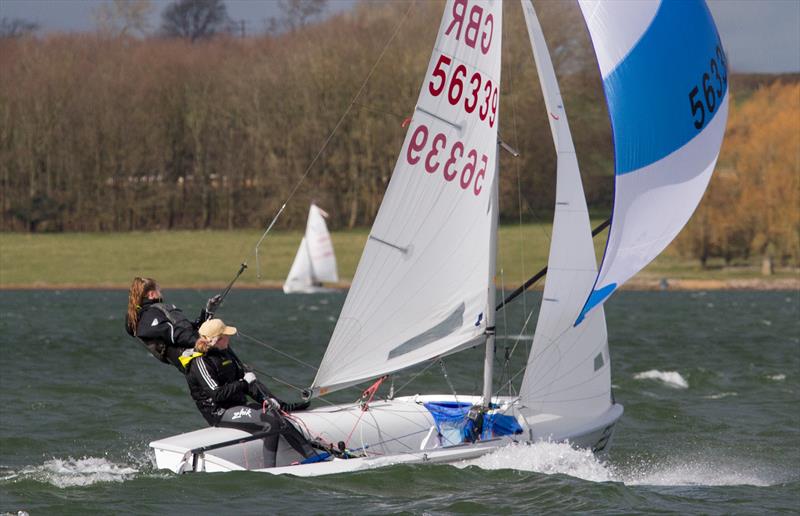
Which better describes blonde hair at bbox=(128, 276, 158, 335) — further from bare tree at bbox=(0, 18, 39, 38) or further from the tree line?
bare tree at bbox=(0, 18, 39, 38)

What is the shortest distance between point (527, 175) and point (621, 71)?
162ft

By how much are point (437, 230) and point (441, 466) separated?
2014 millimetres

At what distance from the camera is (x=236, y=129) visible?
66.3 metres

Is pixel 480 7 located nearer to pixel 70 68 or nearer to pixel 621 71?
pixel 621 71

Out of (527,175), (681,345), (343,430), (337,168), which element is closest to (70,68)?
(337,168)

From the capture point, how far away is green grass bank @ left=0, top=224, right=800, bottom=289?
182 ft

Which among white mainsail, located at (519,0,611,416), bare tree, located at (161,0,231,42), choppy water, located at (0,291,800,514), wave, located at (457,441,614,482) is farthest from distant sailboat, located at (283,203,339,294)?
bare tree, located at (161,0,231,42)

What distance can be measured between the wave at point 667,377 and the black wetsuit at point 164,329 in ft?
36.3

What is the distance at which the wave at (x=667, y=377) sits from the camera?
20609 millimetres

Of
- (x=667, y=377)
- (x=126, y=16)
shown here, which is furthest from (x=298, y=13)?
(x=667, y=377)

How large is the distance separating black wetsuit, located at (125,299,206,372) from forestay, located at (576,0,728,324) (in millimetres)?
3142

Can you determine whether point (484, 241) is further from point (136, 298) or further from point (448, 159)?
point (136, 298)

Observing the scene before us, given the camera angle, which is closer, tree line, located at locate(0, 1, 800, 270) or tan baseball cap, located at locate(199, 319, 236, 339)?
tan baseball cap, located at locate(199, 319, 236, 339)

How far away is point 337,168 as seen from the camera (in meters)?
64.0
